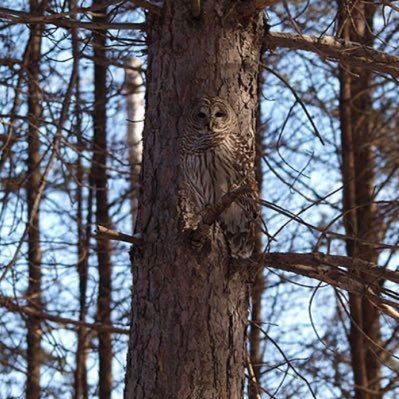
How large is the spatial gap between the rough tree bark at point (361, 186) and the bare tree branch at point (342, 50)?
3.50m

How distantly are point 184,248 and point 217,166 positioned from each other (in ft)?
2.55

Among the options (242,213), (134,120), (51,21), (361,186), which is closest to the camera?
(51,21)

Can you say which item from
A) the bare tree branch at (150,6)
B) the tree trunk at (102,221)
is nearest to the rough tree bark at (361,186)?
the tree trunk at (102,221)

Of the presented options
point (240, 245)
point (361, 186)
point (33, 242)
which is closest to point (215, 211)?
point (240, 245)

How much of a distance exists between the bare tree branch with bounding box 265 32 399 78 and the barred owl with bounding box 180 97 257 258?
473 mm

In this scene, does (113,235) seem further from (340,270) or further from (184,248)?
(340,270)

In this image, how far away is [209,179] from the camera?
4770 millimetres

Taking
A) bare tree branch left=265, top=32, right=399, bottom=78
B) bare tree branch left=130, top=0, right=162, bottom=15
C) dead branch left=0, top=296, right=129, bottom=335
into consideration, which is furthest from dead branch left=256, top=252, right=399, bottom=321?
dead branch left=0, top=296, right=129, bottom=335

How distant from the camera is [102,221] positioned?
8164mm

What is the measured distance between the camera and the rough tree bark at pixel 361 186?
26.9ft

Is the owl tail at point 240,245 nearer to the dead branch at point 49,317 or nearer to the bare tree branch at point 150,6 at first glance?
the bare tree branch at point 150,6

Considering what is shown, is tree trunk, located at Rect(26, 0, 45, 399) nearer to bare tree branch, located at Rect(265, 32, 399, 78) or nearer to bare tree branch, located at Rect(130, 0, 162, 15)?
bare tree branch, located at Rect(130, 0, 162, 15)

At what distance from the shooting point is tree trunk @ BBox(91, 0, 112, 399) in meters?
7.59

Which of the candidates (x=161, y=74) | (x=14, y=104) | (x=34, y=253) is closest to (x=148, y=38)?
(x=161, y=74)
